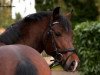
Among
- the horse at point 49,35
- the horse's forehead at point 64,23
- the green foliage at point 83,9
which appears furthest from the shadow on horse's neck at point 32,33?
the green foliage at point 83,9

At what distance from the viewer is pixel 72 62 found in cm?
644

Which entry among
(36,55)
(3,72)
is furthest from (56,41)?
(3,72)

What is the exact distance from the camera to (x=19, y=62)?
184 inches

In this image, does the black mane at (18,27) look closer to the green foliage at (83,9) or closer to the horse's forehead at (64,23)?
the horse's forehead at (64,23)

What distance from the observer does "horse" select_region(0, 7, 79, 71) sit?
645 cm

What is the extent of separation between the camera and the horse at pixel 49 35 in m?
6.45

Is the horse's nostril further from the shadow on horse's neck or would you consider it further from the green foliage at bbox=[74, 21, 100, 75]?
the green foliage at bbox=[74, 21, 100, 75]

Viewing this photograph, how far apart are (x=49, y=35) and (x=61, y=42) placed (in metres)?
0.23

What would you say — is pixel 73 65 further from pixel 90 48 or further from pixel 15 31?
pixel 90 48

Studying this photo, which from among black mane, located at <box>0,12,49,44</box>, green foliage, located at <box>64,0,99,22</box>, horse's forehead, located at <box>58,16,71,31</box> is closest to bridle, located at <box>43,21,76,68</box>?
horse's forehead, located at <box>58,16,71,31</box>

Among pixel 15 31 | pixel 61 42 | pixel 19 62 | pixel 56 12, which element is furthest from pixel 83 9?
pixel 19 62

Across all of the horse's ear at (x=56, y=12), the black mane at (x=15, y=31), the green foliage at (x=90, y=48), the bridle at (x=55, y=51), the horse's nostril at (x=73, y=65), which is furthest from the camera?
the green foliage at (x=90, y=48)

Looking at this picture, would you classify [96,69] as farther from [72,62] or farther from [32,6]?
[32,6]

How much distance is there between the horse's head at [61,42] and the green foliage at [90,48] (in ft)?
12.8
